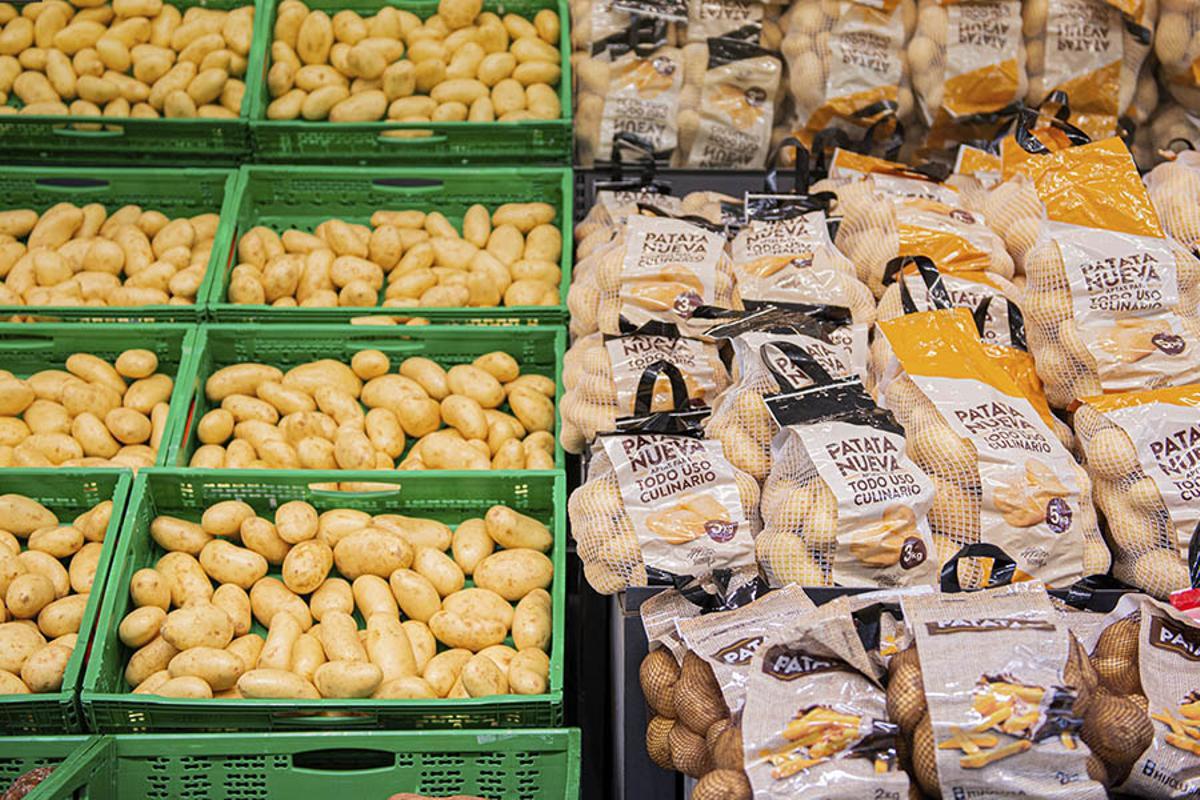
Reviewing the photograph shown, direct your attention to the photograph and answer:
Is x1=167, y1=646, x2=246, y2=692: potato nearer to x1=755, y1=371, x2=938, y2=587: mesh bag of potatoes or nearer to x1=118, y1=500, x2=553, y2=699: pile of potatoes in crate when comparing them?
x1=118, y1=500, x2=553, y2=699: pile of potatoes in crate

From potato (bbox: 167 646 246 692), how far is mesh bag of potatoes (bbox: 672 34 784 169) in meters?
2.14

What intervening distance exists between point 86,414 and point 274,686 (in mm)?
1062

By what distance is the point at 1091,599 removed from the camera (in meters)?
2.11

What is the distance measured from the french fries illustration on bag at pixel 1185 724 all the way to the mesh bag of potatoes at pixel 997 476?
1.18ft

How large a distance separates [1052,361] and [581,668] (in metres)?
1.35

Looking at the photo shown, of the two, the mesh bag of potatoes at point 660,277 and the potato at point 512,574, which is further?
the mesh bag of potatoes at point 660,277

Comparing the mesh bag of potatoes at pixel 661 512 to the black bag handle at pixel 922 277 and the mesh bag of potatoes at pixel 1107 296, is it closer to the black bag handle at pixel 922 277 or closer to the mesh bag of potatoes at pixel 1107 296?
the black bag handle at pixel 922 277

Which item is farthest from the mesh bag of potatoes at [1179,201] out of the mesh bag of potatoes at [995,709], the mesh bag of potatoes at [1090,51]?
the mesh bag of potatoes at [995,709]

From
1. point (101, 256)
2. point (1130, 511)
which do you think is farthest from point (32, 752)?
point (1130, 511)

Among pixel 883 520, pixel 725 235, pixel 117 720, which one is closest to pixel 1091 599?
pixel 883 520

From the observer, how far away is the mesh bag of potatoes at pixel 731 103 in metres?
3.61

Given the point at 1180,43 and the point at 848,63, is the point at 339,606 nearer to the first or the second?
the point at 848,63

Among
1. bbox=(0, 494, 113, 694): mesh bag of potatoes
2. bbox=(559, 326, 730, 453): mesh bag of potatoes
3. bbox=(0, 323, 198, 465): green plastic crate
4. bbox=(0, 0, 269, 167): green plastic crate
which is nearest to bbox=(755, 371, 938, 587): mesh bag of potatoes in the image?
bbox=(559, 326, 730, 453): mesh bag of potatoes

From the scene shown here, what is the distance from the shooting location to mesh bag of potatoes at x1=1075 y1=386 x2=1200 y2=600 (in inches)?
84.6
